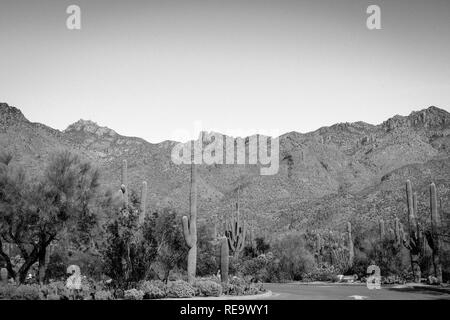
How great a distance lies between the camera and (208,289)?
24516 mm

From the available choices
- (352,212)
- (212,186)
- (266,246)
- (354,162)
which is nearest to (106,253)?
(266,246)

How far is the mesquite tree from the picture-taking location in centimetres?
2580

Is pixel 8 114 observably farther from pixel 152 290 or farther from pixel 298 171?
pixel 152 290

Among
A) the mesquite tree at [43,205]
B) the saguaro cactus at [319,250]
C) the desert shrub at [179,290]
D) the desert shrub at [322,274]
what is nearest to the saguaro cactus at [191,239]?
the desert shrub at [179,290]

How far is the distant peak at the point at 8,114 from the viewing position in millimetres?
72750

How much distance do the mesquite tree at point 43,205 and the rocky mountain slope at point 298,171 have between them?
2702 cm

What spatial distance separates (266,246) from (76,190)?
73.6ft

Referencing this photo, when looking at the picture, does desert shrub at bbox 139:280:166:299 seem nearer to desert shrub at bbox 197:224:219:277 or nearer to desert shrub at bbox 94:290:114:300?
desert shrub at bbox 94:290:114:300

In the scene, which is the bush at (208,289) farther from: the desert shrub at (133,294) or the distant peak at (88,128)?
the distant peak at (88,128)

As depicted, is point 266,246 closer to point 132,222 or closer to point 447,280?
point 447,280

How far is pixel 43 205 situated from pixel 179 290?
296 inches

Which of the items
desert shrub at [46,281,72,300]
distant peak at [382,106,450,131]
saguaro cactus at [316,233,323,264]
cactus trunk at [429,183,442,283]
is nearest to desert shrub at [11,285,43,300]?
desert shrub at [46,281,72,300]

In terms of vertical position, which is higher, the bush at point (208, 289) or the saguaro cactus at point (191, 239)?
the saguaro cactus at point (191, 239)

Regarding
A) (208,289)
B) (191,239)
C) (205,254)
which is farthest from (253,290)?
(205,254)
